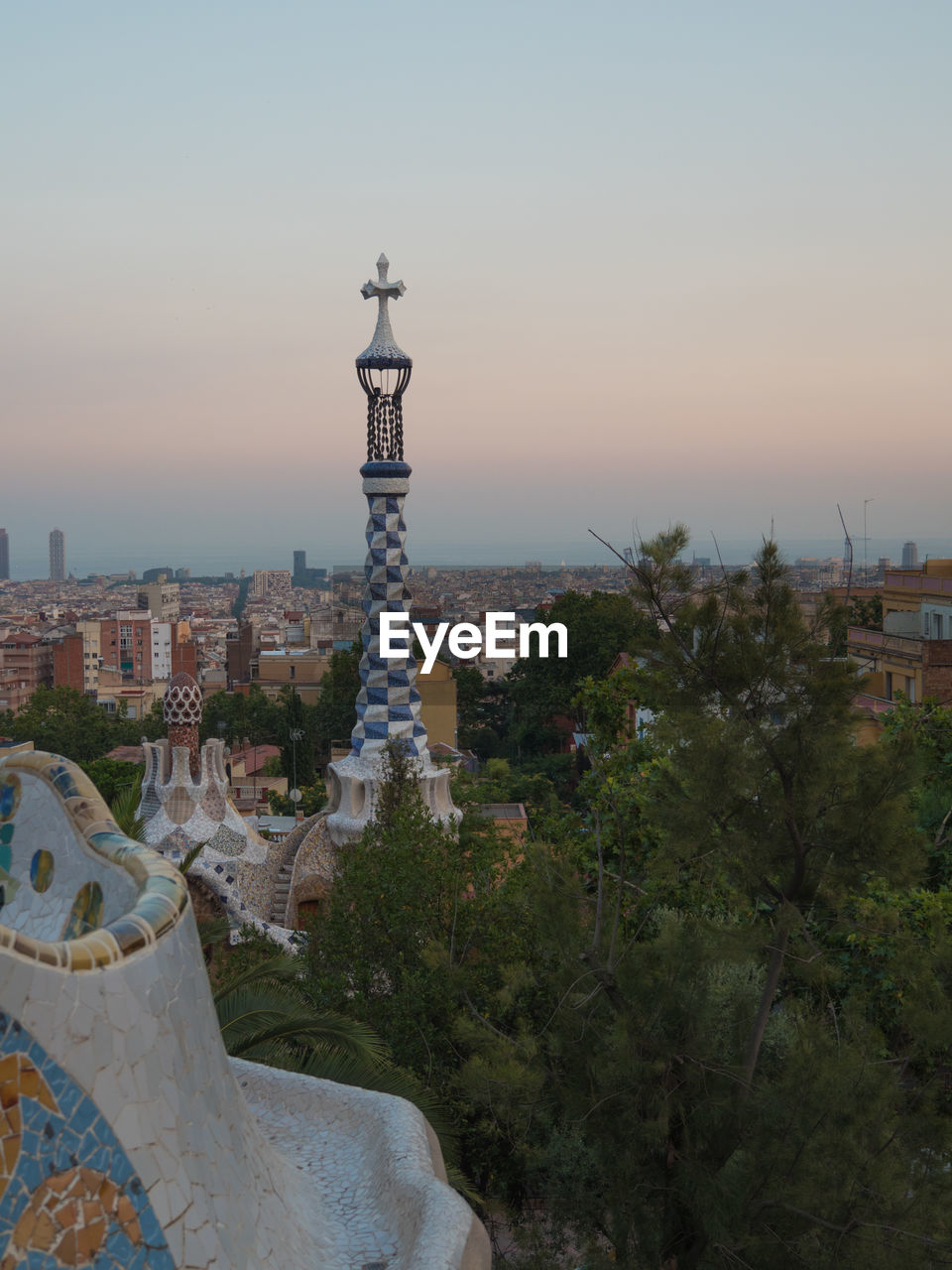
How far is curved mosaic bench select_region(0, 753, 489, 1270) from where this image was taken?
267 cm

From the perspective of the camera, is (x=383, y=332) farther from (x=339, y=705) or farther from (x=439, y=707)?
(x=339, y=705)

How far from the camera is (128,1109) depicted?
2787 millimetres

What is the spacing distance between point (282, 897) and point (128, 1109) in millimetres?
11037

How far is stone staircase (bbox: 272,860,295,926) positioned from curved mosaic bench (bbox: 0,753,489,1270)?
966 centimetres

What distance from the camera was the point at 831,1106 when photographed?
475cm

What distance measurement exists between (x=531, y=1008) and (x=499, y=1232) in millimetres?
1914

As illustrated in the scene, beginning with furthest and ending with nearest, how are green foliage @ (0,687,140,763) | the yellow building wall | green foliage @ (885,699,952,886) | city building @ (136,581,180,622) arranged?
1. city building @ (136,581,180,622)
2. green foliage @ (0,687,140,763)
3. the yellow building wall
4. green foliage @ (885,699,952,886)

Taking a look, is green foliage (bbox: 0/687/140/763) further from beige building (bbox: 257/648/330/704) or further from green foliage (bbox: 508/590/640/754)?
beige building (bbox: 257/648/330/704)

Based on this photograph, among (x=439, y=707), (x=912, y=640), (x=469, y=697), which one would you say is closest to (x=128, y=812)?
(x=912, y=640)

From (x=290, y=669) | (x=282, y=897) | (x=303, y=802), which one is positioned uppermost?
(x=282, y=897)

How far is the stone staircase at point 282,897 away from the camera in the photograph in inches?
533

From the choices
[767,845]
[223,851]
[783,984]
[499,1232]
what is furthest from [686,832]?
[223,851]

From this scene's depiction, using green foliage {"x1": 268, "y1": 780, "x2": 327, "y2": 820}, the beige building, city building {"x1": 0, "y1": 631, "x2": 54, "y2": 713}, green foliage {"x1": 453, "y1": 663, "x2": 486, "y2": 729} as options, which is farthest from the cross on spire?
city building {"x1": 0, "y1": 631, "x2": 54, "y2": 713}

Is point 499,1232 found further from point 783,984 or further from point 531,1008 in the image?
point 783,984
